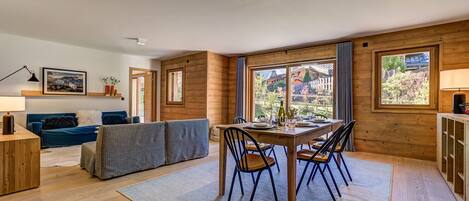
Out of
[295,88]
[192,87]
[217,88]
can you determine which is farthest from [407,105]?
[192,87]

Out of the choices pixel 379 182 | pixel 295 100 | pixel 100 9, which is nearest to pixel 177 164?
pixel 100 9

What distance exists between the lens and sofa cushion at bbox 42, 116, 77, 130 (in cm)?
484

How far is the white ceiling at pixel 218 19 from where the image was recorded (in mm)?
3098

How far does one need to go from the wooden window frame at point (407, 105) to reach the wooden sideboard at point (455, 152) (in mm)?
746

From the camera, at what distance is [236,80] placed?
638 centimetres

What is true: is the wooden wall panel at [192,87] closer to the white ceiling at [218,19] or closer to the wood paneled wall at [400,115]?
the white ceiling at [218,19]

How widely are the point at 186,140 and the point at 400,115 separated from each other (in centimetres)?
373

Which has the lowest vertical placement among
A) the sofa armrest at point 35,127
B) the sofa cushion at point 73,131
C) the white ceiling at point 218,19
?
the sofa cushion at point 73,131

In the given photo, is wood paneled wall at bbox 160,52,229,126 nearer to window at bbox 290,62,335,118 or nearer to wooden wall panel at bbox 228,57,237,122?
wooden wall panel at bbox 228,57,237,122

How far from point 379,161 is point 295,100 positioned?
219cm

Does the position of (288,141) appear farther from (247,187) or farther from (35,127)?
(35,127)

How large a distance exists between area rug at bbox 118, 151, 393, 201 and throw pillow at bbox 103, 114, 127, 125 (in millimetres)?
3349

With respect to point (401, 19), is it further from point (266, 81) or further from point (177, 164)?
point (177, 164)

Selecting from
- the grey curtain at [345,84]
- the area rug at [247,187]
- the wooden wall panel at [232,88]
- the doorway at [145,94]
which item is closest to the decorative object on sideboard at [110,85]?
the doorway at [145,94]
